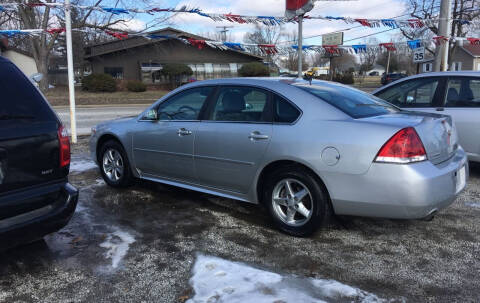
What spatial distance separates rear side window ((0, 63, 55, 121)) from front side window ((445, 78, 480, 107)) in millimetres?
5311

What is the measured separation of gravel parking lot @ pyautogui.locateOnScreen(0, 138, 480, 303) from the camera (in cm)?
293

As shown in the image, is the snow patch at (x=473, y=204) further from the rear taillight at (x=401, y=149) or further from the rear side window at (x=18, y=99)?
the rear side window at (x=18, y=99)

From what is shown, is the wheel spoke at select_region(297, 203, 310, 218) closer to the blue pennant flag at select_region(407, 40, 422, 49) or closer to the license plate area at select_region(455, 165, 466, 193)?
the license plate area at select_region(455, 165, 466, 193)

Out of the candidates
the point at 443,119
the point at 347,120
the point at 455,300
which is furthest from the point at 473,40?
the point at 455,300

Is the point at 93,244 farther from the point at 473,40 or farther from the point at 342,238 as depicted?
the point at 473,40

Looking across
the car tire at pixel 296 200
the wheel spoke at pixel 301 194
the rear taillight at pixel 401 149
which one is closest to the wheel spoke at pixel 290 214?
the car tire at pixel 296 200

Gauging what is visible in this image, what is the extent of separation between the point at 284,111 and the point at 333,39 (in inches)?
287

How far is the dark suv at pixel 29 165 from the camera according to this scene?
2836mm

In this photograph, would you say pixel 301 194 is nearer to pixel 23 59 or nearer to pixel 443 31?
pixel 443 31

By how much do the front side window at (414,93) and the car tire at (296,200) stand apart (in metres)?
3.31

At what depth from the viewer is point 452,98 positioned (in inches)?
233

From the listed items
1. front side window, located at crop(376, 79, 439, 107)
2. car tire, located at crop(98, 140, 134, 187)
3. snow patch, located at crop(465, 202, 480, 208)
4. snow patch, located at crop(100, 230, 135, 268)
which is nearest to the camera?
snow patch, located at crop(100, 230, 135, 268)

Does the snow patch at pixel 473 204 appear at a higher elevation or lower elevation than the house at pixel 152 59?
lower

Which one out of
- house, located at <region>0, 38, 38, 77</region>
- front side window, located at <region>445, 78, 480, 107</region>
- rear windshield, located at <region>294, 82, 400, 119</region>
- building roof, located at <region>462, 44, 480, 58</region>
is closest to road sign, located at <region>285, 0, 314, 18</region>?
front side window, located at <region>445, 78, 480, 107</region>
